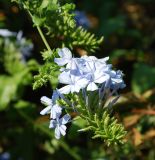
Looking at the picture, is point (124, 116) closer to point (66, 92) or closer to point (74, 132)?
point (74, 132)

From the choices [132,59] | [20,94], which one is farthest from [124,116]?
[132,59]

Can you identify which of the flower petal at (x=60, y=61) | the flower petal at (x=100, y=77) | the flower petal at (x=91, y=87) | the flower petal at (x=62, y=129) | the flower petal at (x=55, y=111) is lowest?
the flower petal at (x=62, y=129)

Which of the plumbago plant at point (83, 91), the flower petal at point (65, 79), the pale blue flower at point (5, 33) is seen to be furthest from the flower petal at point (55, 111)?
the pale blue flower at point (5, 33)

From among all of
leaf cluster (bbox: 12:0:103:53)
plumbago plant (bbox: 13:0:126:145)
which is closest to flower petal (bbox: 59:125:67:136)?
plumbago plant (bbox: 13:0:126:145)

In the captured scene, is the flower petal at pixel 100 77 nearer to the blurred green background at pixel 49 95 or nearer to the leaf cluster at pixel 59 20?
the leaf cluster at pixel 59 20

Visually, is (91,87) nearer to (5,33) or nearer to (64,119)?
(64,119)

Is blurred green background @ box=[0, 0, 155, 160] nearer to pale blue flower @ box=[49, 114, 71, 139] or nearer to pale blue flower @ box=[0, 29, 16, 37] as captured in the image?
pale blue flower @ box=[0, 29, 16, 37]

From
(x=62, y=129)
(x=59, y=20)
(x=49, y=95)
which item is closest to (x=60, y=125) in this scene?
(x=62, y=129)
